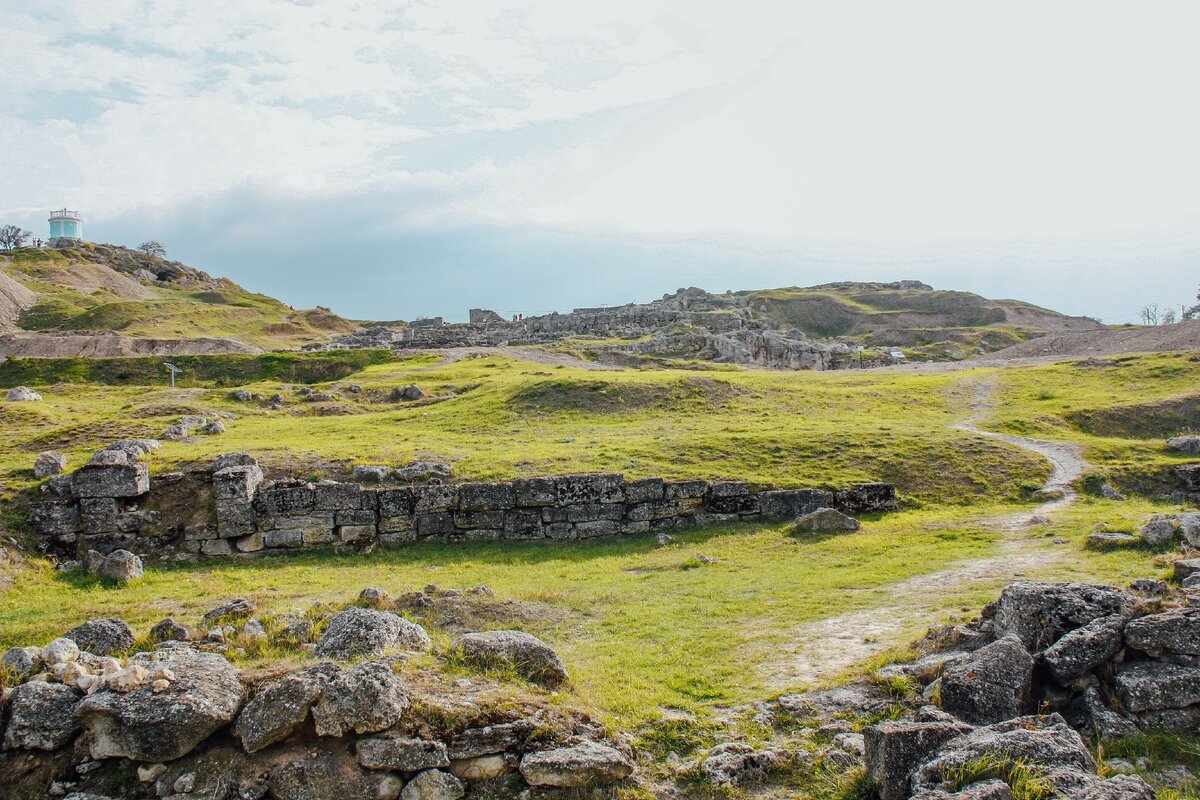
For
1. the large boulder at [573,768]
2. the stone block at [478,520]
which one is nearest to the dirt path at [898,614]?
the large boulder at [573,768]

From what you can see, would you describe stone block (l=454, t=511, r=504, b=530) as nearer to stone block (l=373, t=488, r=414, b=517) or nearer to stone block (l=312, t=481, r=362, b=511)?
stone block (l=373, t=488, r=414, b=517)

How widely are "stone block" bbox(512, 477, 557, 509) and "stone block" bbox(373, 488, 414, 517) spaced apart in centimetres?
267

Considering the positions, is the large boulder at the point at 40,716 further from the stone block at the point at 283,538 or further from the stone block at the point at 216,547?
the stone block at the point at 283,538

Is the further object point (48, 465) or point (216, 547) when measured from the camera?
point (48, 465)

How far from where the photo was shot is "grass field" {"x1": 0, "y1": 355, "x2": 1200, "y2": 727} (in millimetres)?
12000

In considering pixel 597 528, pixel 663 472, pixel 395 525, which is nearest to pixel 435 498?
pixel 395 525

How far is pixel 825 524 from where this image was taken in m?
19.0

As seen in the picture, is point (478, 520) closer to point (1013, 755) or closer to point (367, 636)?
point (367, 636)

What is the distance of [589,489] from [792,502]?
5.57m

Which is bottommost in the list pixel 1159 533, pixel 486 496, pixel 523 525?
pixel 523 525

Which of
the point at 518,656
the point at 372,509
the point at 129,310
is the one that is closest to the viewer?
the point at 518,656

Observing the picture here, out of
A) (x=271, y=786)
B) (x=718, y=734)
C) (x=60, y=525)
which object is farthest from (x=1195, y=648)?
(x=60, y=525)

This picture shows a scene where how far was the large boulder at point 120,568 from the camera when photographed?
607 inches

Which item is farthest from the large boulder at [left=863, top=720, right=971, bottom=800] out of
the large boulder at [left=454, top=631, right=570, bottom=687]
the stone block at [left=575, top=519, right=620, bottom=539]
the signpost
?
the signpost
